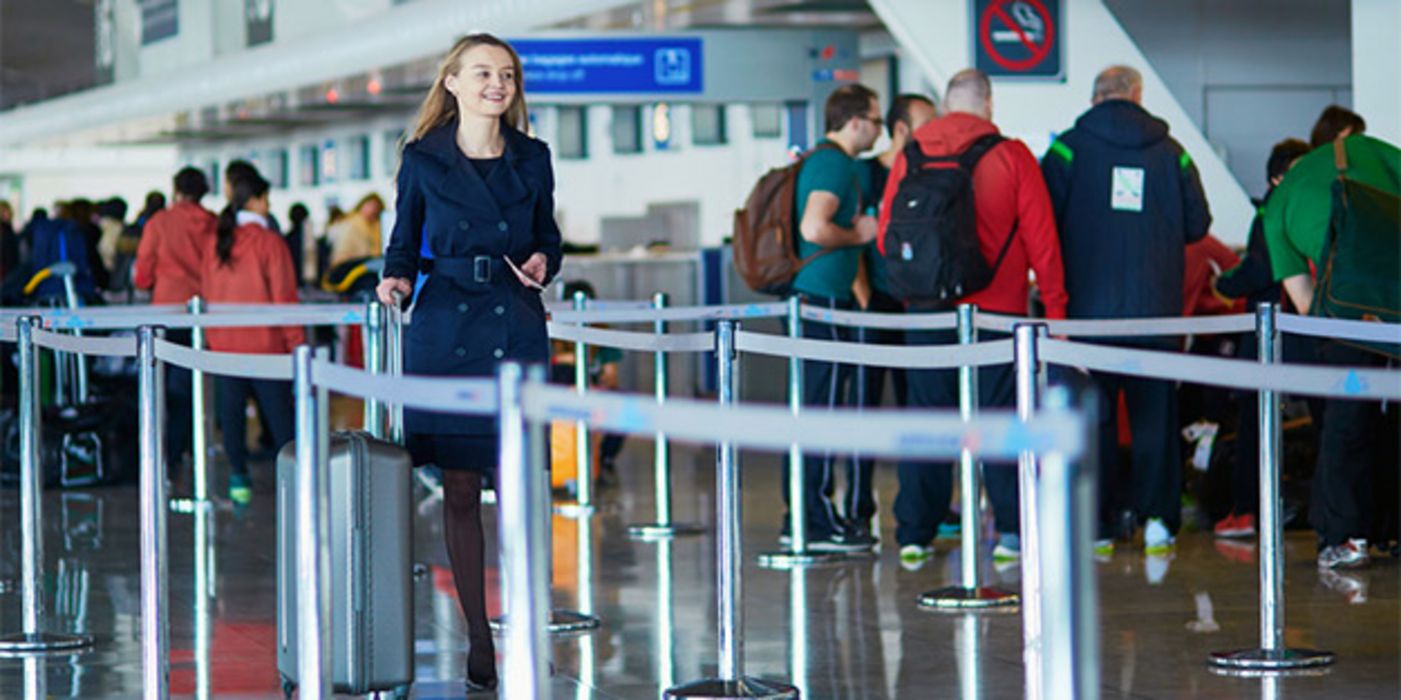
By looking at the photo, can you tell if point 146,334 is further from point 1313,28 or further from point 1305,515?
point 1313,28

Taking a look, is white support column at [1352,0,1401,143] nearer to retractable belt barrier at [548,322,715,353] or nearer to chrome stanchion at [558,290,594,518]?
chrome stanchion at [558,290,594,518]

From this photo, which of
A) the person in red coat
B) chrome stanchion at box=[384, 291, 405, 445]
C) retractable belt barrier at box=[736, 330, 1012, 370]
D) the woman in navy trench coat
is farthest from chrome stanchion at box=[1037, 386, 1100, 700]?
the person in red coat

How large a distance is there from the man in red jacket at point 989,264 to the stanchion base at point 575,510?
1631mm

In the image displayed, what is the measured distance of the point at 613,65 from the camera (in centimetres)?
1461

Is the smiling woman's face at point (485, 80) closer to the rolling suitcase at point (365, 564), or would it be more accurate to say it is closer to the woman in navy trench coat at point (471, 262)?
the woman in navy trench coat at point (471, 262)

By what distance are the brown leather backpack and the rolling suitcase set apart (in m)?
3.28

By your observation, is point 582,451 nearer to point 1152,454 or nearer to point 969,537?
point 1152,454

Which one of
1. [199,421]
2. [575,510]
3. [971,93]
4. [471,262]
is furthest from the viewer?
[575,510]

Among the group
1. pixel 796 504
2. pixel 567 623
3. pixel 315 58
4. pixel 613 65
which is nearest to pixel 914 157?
pixel 796 504

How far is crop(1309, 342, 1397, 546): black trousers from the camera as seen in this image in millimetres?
7488

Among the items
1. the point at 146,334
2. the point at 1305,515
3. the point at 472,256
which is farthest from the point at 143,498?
the point at 1305,515

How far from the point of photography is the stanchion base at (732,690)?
17.4 ft

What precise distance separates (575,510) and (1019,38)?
11.6ft

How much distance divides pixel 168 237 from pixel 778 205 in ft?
13.1
